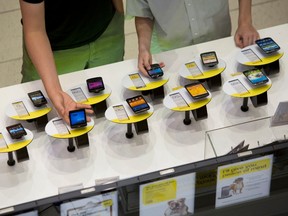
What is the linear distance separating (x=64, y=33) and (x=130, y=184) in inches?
51.4

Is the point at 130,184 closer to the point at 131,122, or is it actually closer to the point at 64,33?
the point at 131,122

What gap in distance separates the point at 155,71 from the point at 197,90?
0.27 m

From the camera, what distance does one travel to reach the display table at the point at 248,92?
2729mm

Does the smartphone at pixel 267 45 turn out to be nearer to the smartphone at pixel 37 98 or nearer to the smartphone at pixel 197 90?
the smartphone at pixel 197 90

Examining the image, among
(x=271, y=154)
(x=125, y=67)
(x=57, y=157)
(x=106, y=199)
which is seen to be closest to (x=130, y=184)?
(x=106, y=199)

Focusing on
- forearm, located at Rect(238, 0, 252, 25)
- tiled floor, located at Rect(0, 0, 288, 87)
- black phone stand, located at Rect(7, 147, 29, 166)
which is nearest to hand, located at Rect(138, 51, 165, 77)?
forearm, located at Rect(238, 0, 252, 25)

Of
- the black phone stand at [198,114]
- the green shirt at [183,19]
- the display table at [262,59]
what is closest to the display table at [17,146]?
the black phone stand at [198,114]

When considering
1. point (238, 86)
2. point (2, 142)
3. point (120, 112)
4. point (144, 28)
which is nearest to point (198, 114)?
point (238, 86)

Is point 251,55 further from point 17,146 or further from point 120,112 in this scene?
point 17,146

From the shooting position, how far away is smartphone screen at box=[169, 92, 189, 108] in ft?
8.86

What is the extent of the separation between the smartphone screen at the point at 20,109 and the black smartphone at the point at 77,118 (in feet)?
0.81

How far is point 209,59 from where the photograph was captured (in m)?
2.96

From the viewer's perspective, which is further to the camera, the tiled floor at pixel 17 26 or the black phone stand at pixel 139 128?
the tiled floor at pixel 17 26

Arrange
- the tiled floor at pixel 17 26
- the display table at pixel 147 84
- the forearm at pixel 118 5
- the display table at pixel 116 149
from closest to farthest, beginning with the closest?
1. the display table at pixel 116 149
2. the display table at pixel 147 84
3. the forearm at pixel 118 5
4. the tiled floor at pixel 17 26
